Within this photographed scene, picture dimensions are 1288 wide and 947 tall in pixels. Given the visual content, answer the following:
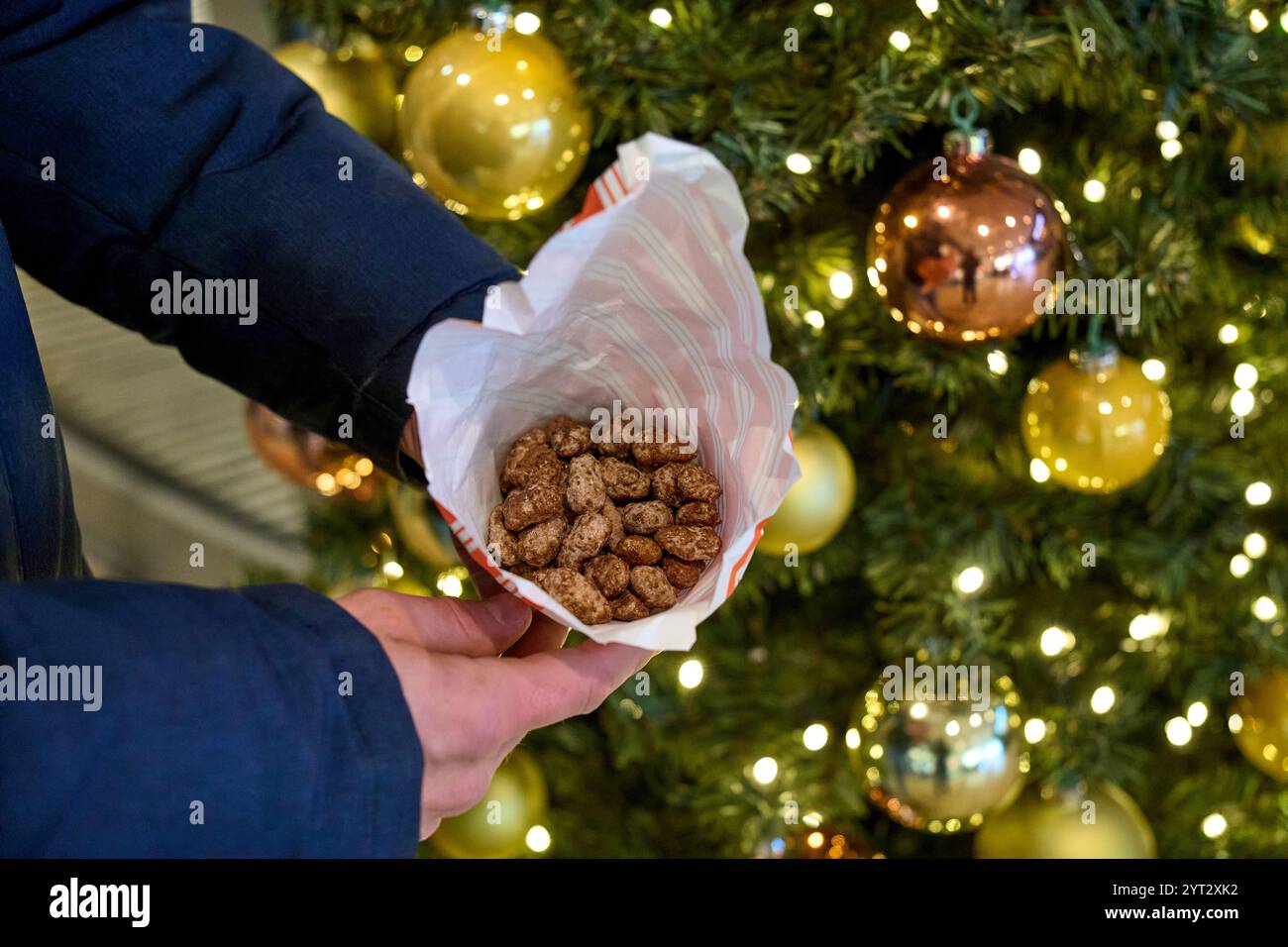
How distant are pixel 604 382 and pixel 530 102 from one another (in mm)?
263

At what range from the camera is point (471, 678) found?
404 mm

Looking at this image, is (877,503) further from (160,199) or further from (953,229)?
(160,199)

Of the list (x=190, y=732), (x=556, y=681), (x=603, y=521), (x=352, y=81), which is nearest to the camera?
(x=190, y=732)

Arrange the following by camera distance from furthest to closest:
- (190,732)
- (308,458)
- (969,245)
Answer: (308,458)
(969,245)
(190,732)

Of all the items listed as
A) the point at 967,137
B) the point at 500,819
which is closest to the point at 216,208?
the point at 967,137

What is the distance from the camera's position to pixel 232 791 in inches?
13.4

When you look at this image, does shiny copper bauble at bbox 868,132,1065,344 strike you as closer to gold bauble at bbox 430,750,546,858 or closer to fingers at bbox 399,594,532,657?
fingers at bbox 399,594,532,657

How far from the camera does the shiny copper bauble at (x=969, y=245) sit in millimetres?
686

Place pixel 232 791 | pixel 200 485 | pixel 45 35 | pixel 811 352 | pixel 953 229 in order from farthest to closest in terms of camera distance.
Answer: pixel 200 485 < pixel 811 352 < pixel 953 229 < pixel 45 35 < pixel 232 791

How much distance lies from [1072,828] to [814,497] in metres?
0.35

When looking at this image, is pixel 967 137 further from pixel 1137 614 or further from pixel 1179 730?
pixel 1179 730

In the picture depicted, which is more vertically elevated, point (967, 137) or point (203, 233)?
point (967, 137)

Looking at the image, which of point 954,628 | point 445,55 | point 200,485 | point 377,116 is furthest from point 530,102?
point 200,485

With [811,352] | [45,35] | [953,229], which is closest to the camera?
[45,35]
